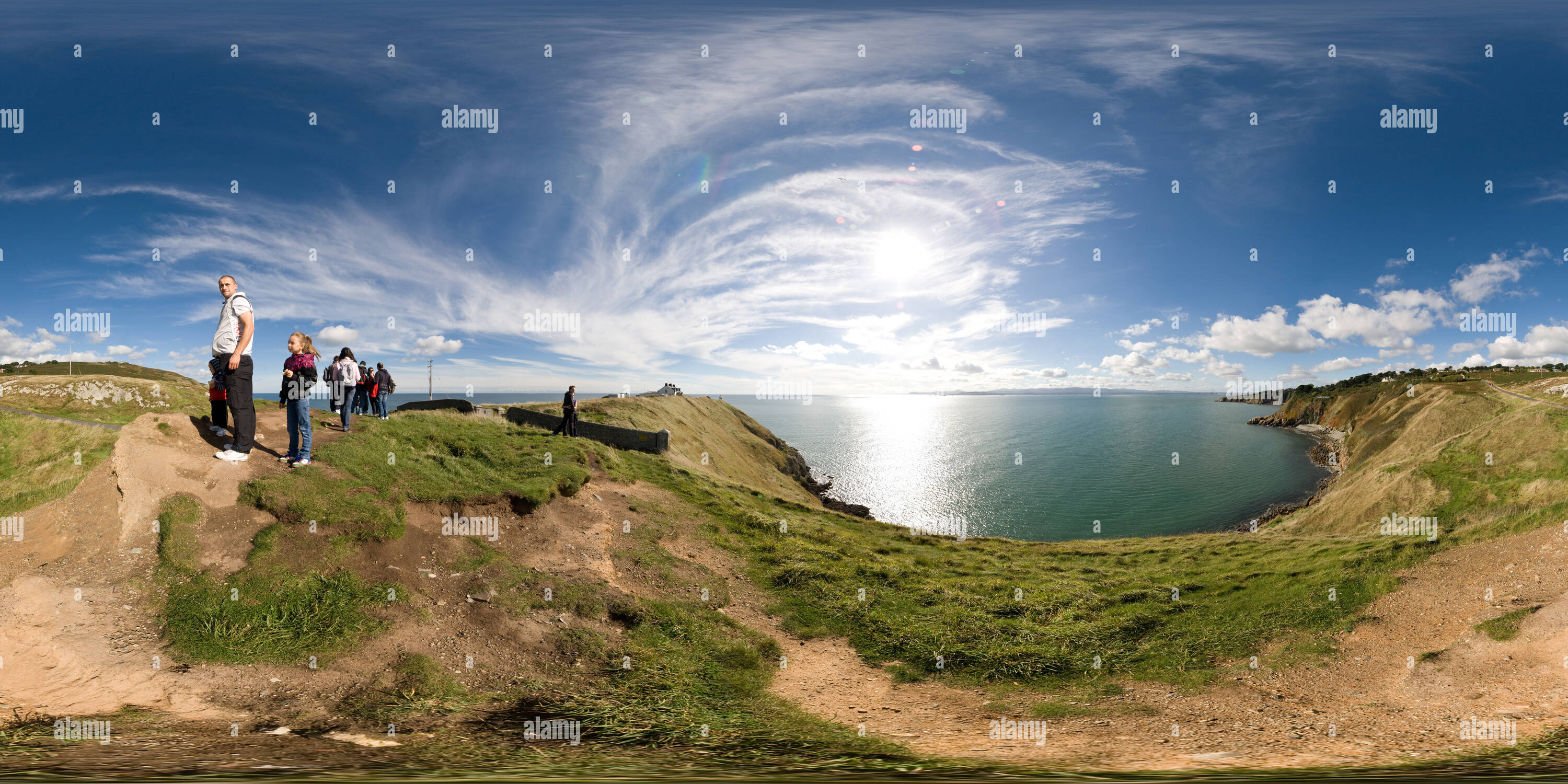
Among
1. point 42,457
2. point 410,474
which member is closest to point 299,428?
point 410,474

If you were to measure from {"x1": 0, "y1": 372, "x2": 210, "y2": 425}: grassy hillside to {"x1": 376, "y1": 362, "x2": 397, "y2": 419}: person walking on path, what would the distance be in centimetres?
545

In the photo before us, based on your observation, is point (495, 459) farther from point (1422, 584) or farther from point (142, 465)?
point (1422, 584)

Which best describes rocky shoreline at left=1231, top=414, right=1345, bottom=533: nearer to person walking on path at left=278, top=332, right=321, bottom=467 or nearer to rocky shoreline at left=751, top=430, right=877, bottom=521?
rocky shoreline at left=751, top=430, right=877, bottom=521

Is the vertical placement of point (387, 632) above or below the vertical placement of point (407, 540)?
below

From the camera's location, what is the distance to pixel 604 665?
32.6 ft

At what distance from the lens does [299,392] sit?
12.2m

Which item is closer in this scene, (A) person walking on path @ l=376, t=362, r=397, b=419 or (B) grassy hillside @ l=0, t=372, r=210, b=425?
(B) grassy hillside @ l=0, t=372, r=210, b=425

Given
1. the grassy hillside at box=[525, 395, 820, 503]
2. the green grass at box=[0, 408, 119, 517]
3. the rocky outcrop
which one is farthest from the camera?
the rocky outcrop

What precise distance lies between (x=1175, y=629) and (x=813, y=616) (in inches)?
358

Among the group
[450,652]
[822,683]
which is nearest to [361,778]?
[450,652]

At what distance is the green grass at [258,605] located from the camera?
327 inches

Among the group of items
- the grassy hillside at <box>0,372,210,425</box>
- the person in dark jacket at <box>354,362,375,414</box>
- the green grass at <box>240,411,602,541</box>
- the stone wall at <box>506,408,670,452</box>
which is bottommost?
the green grass at <box>240,411,602,541</box>

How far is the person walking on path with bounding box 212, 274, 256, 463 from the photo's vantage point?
10.7 metres

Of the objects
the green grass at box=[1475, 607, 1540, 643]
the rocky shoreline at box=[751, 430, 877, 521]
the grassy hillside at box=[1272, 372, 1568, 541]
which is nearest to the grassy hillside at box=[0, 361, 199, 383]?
the green grass at box=[1475, 607, 1540, 643]
